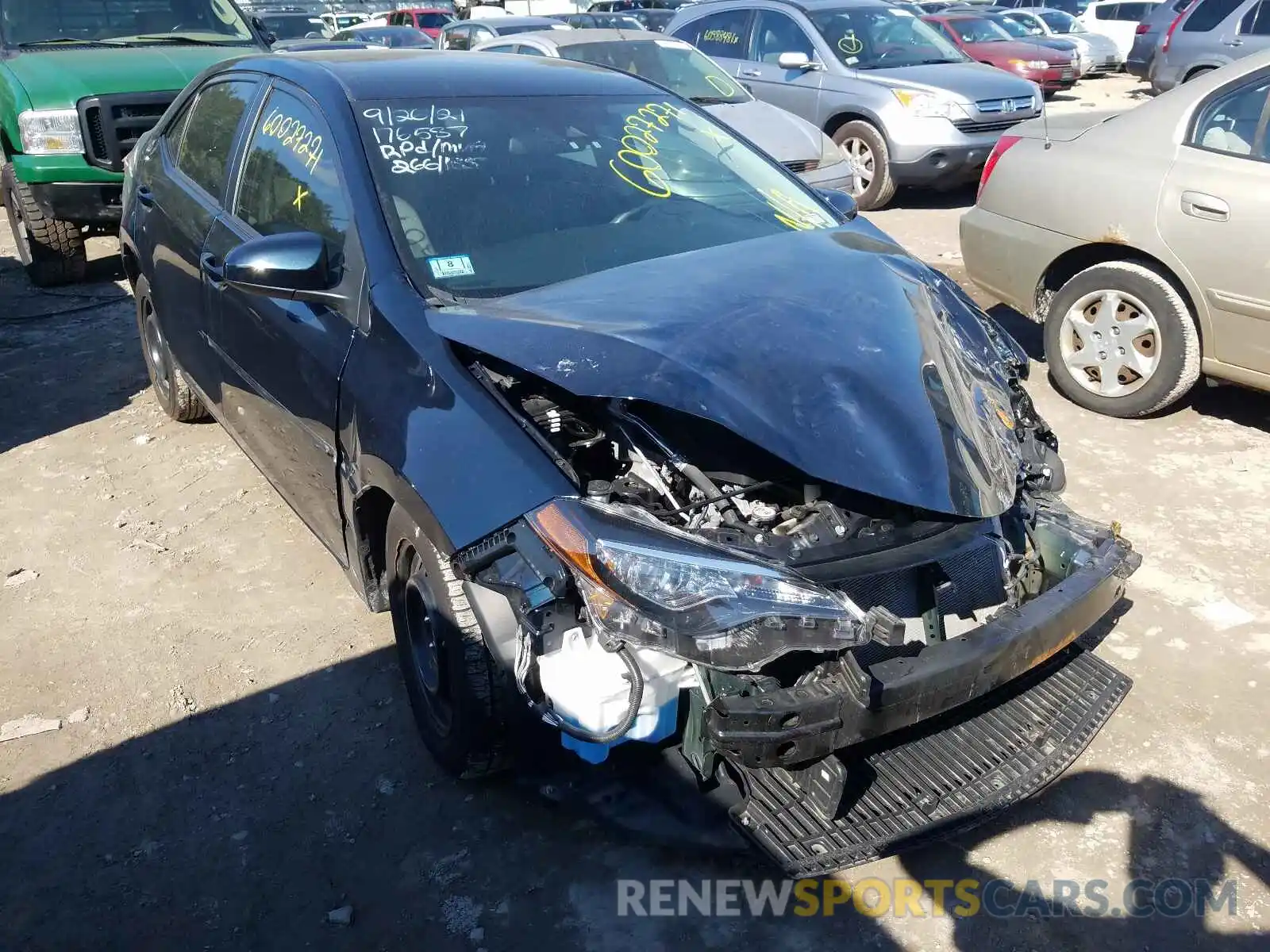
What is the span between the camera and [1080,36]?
1994cm

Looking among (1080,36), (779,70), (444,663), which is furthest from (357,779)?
(1080,36)

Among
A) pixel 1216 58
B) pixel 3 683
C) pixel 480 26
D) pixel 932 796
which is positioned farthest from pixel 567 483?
pixel 1216 58

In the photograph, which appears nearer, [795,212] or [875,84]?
[795,212]

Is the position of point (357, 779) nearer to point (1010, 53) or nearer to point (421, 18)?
point (1010, 53)

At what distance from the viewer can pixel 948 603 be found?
8.07ft

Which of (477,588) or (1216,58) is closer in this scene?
(477,588)

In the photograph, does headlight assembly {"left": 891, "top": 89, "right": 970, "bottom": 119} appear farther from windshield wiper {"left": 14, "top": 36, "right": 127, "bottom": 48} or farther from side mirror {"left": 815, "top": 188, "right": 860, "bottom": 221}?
windshield wiper {"left": 14, "top": 36, "right": 127, "bottom": 48}

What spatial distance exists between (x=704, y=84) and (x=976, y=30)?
400 inches

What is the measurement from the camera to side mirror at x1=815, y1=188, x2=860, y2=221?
3.83 m

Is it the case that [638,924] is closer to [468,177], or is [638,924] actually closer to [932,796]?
[932,796]

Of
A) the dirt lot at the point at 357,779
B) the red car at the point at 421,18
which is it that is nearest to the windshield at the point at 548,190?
the dirt lot at the point at 357,779

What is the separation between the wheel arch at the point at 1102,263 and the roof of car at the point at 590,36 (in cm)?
476

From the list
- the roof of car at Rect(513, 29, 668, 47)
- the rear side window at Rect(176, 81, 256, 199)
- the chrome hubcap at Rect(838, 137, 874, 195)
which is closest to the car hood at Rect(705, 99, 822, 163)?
the roof of car at Rect(513, 29, 668, 47)

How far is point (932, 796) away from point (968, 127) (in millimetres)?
7897
